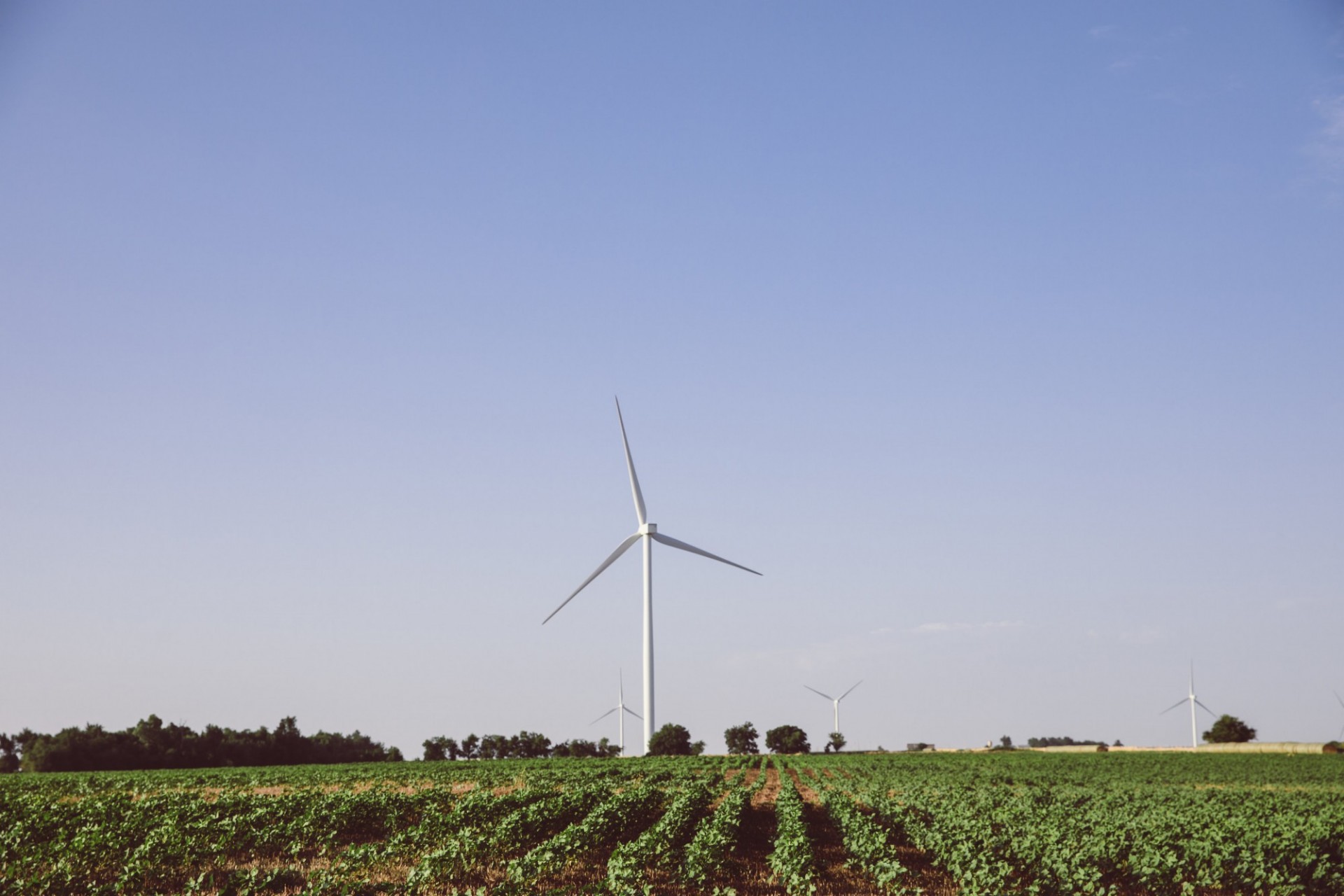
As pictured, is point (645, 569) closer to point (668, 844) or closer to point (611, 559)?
point (611, 559)

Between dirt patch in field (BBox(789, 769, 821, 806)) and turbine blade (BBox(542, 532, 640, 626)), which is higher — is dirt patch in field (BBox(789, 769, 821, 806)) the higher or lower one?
the lower one

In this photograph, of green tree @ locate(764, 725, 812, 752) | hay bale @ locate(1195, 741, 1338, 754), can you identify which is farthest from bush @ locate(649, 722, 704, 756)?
hay bale @ locate(1195, 741, 1338, 754)

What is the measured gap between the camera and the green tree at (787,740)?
154 m

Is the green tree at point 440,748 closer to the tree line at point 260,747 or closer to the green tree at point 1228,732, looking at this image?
the tree line at point 260,747

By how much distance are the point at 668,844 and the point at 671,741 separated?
328ft

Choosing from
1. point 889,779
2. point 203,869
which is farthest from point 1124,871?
point 889,779

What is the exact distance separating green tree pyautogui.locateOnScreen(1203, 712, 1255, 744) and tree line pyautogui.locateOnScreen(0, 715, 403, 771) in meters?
127

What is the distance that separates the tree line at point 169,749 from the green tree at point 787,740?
5435cm

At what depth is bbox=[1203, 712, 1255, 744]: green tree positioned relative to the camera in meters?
165

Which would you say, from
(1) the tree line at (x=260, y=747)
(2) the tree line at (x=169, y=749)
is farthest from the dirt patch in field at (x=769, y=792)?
(2) the tree line at (x=169, y=749)

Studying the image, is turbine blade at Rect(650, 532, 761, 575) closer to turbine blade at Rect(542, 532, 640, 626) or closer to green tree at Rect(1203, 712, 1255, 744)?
turbine blade at Rect(542, 532, 640, 626)

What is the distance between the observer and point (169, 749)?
119 metres

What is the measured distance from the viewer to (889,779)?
229 feet

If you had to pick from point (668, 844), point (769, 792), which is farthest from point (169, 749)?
point (668, 844)
